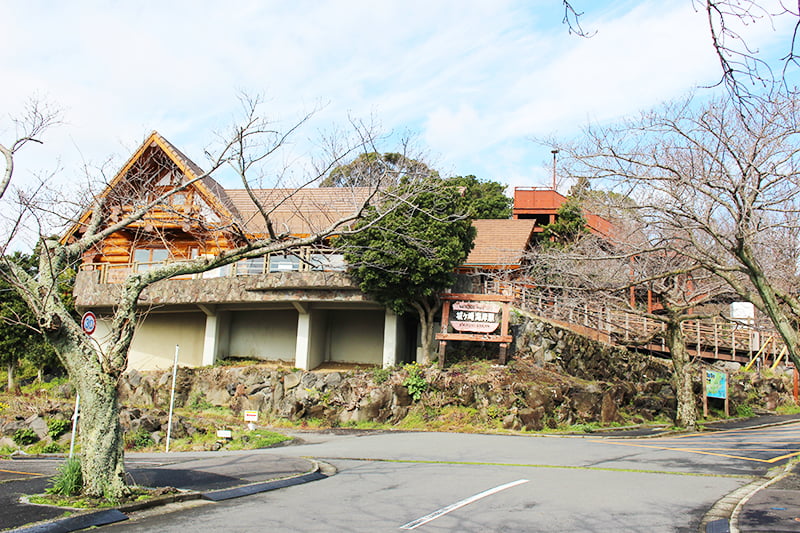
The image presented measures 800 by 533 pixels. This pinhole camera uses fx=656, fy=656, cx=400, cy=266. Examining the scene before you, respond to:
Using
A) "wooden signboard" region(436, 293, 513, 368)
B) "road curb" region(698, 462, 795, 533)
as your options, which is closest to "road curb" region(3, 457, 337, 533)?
"road curb" region(698, 462, 795, 533)

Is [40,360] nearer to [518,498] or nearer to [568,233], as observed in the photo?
[568,233]

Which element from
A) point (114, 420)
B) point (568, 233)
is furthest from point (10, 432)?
point (568, 233)

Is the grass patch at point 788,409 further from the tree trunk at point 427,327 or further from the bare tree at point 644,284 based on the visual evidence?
the tree trunk at point 427,327

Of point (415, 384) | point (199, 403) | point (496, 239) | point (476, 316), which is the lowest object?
Answer: point (199, 403)

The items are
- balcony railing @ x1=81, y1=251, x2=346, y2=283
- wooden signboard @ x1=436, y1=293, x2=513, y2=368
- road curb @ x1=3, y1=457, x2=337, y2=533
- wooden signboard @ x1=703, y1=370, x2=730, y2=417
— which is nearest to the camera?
road curb @ x1=3, y1=457, x2=337, y2=533

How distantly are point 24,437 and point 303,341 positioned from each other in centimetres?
1031

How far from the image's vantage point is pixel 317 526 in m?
7.01

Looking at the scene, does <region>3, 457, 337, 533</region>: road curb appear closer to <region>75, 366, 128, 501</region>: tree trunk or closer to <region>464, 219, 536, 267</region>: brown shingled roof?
<region>75, 366, 128, 501</region>: tree trunk

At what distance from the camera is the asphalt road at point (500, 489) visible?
725 centimetres

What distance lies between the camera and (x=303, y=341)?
24.6m

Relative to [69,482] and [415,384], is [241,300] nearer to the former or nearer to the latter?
[415,384]

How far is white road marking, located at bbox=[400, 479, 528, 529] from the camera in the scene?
7280 millimetres

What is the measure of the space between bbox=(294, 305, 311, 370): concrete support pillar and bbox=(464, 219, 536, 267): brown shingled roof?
6.57 meters

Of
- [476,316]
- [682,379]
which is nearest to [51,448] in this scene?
[476,316]
